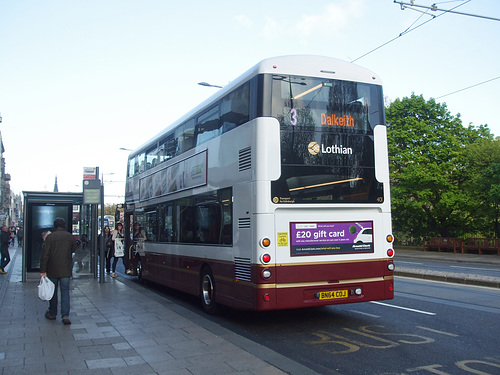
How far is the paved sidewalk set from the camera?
216 inches

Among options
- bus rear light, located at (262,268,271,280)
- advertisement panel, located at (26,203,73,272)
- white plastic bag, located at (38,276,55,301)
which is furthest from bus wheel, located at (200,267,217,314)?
advertisement panel, located at (26,203,73,272)

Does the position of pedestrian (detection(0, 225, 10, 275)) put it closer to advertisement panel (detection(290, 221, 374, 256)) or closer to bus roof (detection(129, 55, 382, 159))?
bus roof (detection(129, 55, 382, 159))

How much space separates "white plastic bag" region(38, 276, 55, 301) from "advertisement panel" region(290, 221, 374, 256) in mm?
3887

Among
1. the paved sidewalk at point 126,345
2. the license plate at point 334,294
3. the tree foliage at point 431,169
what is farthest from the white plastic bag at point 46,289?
the tree foliage at point 431,169

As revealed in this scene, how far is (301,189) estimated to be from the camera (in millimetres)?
7832

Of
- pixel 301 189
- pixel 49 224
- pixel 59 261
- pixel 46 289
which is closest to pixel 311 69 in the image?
pixel 301 189

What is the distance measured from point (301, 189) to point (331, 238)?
933 mm

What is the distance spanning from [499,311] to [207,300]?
17.6 feet

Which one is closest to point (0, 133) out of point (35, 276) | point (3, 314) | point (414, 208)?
point (414, 208)

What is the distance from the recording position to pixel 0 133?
3548 inches

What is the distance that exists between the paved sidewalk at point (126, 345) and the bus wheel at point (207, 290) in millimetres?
506

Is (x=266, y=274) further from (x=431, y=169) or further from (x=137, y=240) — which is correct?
(x=431, y=169)

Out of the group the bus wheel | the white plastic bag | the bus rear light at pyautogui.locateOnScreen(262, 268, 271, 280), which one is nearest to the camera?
the bus rear light at pyautogui.locateOnScreen(262, 268, 271, 280)

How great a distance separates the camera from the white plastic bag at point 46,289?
8.02 m
